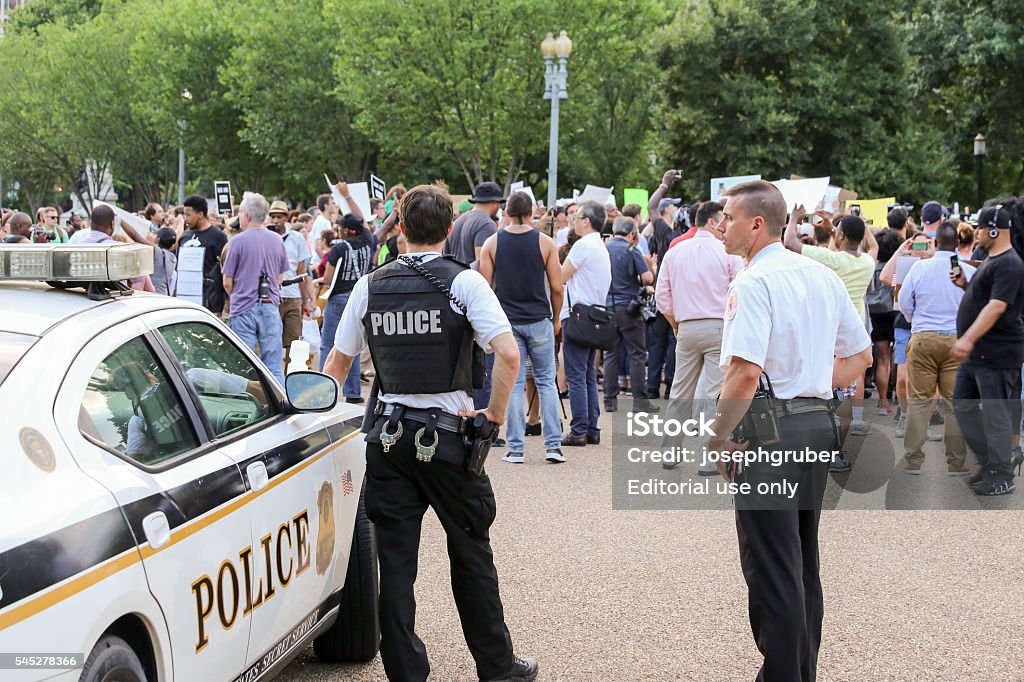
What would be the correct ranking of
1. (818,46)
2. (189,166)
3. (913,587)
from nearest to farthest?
(913,587) → (818,46) → (189,166)

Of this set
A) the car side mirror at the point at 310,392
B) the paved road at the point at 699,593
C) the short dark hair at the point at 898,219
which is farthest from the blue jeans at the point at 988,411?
the car side mirror at the point at 310,392

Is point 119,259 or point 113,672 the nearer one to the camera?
point 113,672

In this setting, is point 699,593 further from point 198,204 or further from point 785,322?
point 198,204

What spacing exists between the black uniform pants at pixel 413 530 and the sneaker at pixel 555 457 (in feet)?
15.9

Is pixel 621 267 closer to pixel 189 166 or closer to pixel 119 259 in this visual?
pixel 119 259

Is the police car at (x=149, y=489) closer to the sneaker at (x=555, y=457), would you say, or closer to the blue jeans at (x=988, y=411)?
the sneaker at (x=555, y=457)

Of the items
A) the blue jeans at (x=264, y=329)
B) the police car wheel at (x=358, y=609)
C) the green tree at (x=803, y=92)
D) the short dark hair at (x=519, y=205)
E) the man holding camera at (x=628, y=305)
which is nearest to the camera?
the police car wheel at (x=358, y=609)

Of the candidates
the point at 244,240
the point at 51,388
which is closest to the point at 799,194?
the point at 244,240

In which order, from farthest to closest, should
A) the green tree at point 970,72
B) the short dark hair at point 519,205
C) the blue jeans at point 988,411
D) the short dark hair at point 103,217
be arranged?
the green tree at point 970,72, the short dark hair at point 103,217, the short dark hair at point 519,205, the blue jeans at point 988,411

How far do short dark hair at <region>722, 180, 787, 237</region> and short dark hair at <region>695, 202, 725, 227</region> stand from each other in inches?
170

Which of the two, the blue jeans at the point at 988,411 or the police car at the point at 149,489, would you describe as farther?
the blue jeans at the point at 988,411

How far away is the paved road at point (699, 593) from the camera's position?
5070 mm

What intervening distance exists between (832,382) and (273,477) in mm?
2009

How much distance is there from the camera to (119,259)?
139 inches
